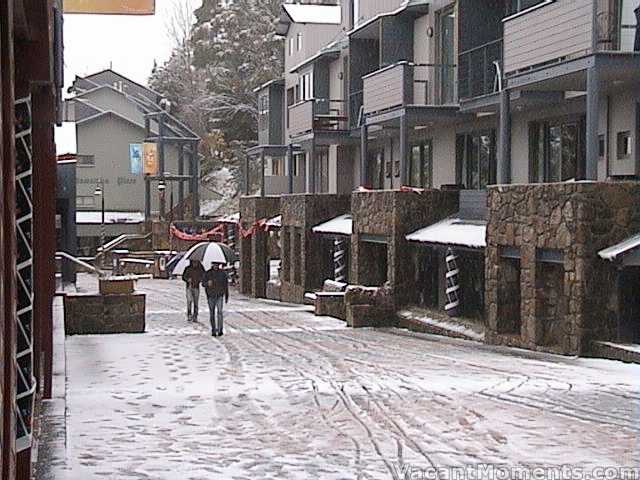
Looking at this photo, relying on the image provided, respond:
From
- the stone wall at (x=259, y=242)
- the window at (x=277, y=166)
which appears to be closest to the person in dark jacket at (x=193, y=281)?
the stone wall at (x=259, y=242)

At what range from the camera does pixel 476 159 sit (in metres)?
28.5

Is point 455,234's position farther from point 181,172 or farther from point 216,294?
point 181,172

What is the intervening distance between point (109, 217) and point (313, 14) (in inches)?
792

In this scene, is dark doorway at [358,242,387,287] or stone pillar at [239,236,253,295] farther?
stone pillar at [239,236,253,295]

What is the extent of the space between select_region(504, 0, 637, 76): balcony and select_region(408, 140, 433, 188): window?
1007cm

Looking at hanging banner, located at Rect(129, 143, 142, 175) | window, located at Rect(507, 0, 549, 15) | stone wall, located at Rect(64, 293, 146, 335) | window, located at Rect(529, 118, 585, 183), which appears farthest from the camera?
hanging banner, located at Rect(129, 143, 142, 175)

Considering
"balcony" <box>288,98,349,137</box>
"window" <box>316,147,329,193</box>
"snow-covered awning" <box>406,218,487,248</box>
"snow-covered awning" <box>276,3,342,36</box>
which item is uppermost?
"snow-covered awning" <box>276,3,342,36</box>

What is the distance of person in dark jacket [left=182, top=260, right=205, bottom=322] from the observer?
2658 centimetres

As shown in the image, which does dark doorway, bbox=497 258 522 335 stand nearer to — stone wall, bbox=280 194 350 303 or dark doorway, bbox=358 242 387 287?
dark doorway, bbox=358 242 387 287

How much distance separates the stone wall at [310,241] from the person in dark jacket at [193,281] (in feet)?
30.5

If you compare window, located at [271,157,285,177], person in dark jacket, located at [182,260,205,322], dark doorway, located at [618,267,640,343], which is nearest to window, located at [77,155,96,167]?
window, located at [271,157,285,177]

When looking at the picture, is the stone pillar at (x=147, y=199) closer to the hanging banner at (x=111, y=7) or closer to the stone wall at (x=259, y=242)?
the stone wall at (x=259, y=242)

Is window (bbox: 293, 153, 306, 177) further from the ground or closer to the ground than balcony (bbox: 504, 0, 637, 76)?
closer to the ground

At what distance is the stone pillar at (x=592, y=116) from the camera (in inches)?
707
